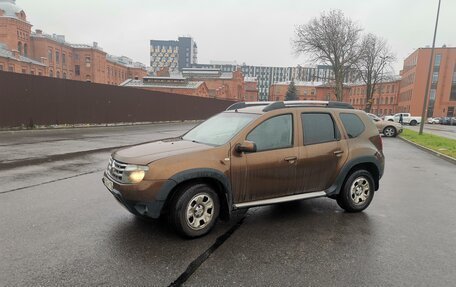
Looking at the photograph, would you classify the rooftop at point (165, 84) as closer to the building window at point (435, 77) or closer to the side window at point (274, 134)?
the building window at point (435, 77)

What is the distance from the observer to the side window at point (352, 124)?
534 centimetres

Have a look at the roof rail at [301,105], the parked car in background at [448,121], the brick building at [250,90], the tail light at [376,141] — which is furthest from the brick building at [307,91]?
the roof rail at [301,105]

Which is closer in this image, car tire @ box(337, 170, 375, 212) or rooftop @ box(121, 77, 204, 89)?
car tire @ box(337, 170, 375, 212)

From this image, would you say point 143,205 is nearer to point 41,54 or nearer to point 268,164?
point 268,164

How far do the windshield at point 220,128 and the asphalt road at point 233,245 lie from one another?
1.23 meters

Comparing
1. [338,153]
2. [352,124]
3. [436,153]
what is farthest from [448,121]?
[338,153]

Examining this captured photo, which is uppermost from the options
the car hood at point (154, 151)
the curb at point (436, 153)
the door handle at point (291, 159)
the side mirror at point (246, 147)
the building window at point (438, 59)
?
the building window at point (438, 59)

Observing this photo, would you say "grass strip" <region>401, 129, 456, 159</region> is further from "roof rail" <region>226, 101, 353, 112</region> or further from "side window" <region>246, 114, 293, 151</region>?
"side window" <region>246, 114, 293, 151</region>

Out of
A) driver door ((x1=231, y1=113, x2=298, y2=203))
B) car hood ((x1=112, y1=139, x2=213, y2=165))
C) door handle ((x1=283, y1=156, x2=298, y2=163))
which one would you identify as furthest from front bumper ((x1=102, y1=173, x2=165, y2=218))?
door handle ((x1=283, y1=156, x2=298, y2=163))

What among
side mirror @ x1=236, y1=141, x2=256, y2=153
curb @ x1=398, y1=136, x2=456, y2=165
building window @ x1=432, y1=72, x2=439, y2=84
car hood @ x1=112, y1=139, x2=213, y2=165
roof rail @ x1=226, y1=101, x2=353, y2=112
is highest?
building window @ x1=432, y1=72, x2=439, y2=84

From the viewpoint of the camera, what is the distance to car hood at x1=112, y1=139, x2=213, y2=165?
12.8 ft

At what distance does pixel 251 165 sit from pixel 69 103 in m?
18.2

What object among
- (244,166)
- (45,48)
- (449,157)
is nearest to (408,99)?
(449,157)

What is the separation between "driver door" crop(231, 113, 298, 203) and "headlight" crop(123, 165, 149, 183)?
112 centimetres
